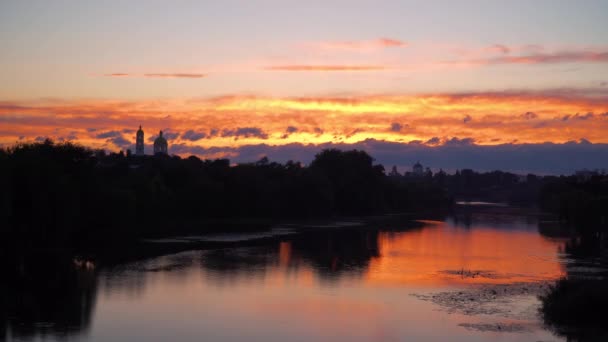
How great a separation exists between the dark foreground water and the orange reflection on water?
4.3 inches

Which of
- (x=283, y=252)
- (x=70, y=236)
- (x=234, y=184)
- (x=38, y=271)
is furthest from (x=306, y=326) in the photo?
(x=234, y=184)

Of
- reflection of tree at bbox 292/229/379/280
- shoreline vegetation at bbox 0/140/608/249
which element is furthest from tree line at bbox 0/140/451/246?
reflection of tree at bbox 292/229/379/280

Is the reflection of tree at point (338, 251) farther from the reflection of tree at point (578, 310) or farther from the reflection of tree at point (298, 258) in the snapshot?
the reflection of tree at point (578, 310)

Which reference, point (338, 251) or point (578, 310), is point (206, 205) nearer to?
point (338, 251)

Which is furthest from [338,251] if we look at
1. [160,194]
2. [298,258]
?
[160,194]

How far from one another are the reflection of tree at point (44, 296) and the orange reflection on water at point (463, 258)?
1435 centimetres

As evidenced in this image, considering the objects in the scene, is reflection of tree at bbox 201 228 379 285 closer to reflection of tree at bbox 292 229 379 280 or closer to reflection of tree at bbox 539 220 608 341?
reflection of tree at bbox 292 229 379 280

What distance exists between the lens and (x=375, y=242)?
64.8 m

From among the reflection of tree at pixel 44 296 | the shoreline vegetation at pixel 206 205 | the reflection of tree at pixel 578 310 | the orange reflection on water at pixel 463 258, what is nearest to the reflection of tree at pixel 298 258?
the orange reflection on water at pixel 463 258

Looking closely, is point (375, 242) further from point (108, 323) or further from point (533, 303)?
point (108, 323)

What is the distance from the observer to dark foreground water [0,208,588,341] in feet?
88.5

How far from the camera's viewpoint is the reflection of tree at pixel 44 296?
87.5 ft

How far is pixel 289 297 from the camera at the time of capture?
113 ft

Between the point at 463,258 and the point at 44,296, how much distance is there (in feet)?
93.6
